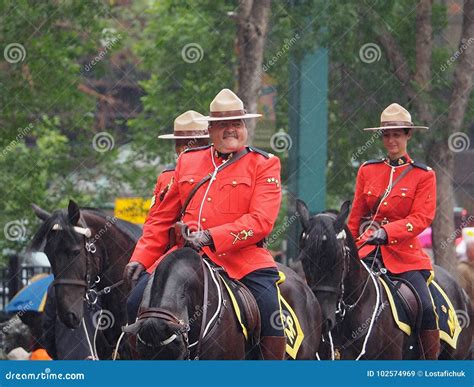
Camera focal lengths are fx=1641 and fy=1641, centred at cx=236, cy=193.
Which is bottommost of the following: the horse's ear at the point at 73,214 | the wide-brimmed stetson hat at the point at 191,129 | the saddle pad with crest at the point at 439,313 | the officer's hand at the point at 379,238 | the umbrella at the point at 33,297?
the umbrella at the point at 33,297

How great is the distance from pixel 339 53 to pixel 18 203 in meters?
4.36

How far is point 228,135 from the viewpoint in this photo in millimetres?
10562

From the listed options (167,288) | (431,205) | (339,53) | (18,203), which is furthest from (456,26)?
(167,288)

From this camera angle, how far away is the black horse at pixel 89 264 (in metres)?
12.1

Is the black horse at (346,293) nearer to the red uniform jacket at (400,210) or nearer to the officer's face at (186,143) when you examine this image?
the red uniform jacket at (400,210)

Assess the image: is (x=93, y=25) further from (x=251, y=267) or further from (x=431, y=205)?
(x=251, y=267)

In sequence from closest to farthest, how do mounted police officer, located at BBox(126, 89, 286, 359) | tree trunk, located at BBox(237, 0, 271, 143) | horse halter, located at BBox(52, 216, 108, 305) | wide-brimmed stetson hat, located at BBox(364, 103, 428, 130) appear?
mounted police officer, located at BBox(126, 89, 286, 359) → horse halter, located at BBox(52, 216, 108, 305) → wide-brimmed stetson hat, located at BBox(364, 103, 428, 130) → tree trunk, located at BBox(237, 0, 271, 143)

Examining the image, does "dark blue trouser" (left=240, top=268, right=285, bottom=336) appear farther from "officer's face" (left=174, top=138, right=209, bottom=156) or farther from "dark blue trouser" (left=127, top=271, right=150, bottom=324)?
"officer's face" (left=174, top=138, right=209, bottom=156)

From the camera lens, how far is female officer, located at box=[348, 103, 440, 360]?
13.0 metres

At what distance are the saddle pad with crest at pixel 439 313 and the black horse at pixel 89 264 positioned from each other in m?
2.09

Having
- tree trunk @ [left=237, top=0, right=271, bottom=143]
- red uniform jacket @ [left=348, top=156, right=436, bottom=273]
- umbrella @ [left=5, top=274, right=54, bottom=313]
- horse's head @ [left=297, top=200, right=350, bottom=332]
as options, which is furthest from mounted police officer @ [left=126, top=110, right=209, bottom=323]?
tree trunk @ [left=237, top=0, right=271, bottom=143]

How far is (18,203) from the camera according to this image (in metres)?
→ 20.2

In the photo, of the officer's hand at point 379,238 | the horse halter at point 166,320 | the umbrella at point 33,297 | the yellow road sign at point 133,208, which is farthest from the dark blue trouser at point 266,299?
the yellow road sign at point 133,208

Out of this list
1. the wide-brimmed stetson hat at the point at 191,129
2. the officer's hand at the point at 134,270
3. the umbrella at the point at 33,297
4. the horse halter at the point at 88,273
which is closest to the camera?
the officer's hand at the point at 134,270
